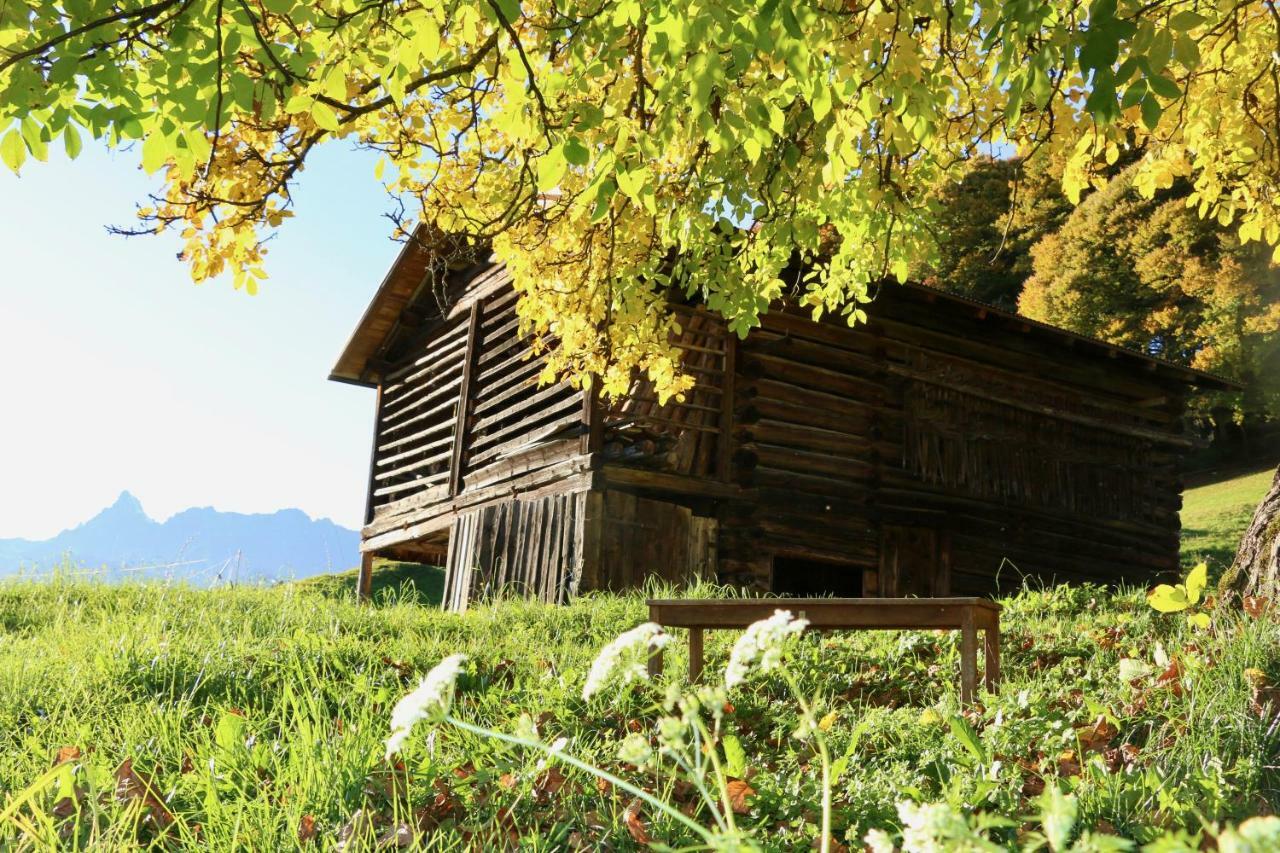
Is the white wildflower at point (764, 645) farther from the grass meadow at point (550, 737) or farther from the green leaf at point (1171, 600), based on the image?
the green leaf at point (1171, 600)

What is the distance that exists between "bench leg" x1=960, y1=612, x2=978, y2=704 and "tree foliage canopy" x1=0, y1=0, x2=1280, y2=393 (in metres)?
2.05

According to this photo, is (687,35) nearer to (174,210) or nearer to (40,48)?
(40,48)

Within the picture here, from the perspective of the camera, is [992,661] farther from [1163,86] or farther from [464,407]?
[464,407]

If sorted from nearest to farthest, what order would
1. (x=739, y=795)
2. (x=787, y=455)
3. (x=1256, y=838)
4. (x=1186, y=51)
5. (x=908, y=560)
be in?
(x=1256, y=838) → (x=739, y=795) → (x=1186, y=51) → (x=787, y=455) → (x=908, y=560)

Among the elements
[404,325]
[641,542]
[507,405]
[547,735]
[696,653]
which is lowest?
[547,735]

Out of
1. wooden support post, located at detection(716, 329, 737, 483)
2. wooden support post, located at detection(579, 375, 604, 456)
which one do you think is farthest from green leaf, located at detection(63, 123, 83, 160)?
wooden support post, located at detection(716, 329, 737, 483)

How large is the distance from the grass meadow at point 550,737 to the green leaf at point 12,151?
78.0 inches

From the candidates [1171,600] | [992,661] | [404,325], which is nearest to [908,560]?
[404,325]

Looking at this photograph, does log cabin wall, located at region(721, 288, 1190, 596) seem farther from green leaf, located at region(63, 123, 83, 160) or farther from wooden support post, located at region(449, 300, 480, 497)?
green leaf, located at region(63, 123, 83, 160)

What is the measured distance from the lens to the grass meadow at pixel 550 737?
341cm

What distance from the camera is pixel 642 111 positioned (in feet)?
18.3

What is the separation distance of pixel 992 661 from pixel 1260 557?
1.74 metres

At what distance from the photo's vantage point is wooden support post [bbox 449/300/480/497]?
15195 mm

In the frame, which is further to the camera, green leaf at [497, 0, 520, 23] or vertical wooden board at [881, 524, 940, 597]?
vertical wooden board at [881, 524, 940, 597]
